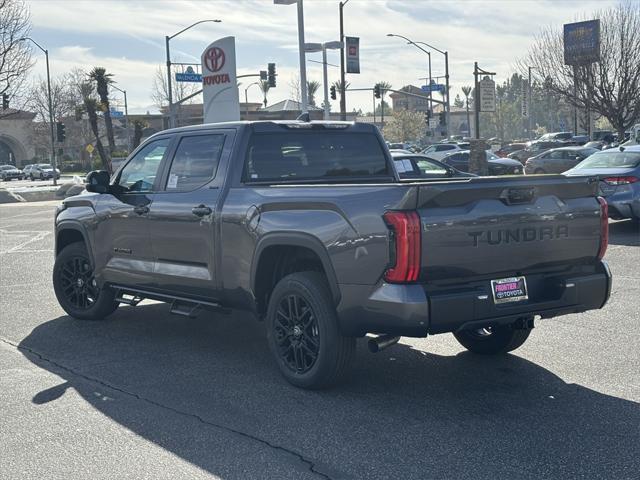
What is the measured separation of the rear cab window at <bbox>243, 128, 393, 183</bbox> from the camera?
6.62 meters

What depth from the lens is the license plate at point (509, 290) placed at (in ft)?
17.2

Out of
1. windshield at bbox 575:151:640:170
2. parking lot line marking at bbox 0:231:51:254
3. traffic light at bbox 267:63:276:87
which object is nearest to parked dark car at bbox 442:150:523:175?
traffic light at bbox 267:63:276:87

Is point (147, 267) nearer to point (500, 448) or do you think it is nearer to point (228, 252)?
point (228, 252)

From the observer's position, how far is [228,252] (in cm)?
629

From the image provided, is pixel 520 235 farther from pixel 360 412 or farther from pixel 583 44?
pixel 583 44

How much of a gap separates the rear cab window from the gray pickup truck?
0.01 metres

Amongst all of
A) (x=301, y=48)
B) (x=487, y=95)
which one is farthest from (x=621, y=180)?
(x=487, y=95)

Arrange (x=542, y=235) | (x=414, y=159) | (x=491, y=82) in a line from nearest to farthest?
1. (x=542, y=235)
2. (x=414, y=159)
3. (x=491, y=82)

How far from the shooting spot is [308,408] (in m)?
5.39

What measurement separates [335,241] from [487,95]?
2731cm

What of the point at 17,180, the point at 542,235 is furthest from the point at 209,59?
the point at 17,180

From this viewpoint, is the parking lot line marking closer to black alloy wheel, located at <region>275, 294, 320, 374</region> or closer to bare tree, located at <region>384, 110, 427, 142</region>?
black alloy wheel, located at <region>275, 294, 320, 374</region>

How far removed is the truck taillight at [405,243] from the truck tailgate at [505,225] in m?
0.05

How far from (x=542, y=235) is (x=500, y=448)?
1568 millimetres
